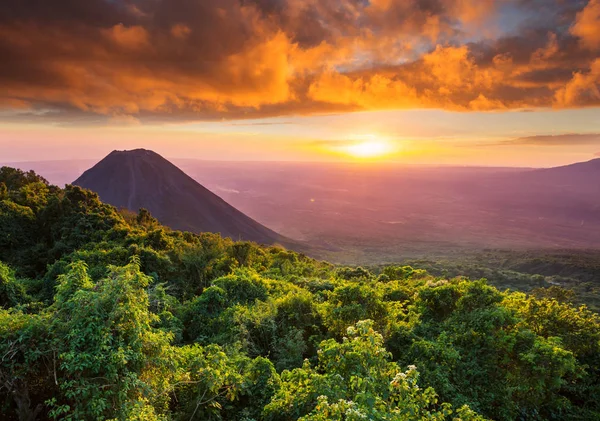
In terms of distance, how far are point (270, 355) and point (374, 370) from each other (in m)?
8.96

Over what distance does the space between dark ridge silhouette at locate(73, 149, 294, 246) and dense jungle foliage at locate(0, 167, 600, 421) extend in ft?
289

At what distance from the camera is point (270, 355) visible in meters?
13.7

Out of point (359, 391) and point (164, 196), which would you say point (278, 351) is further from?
point (164, 196)

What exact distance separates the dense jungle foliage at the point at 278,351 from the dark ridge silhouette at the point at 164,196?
8801cm

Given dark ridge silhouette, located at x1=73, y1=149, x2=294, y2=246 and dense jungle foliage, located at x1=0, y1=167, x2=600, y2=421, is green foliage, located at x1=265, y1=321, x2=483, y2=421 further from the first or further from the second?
dark ridge silhouette, located at x1=73, y1=149, x2=294, y2=246

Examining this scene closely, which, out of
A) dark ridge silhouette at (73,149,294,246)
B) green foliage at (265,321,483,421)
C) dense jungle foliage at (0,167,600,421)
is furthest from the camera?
dark ridge silhouette at (73,149,294,246)

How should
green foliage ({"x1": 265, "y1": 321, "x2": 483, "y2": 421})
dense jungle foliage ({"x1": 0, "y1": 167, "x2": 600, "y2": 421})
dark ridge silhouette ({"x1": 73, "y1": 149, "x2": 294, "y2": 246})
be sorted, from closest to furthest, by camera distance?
green foliage ({"x1": 265, "y1": 321, "x2": 483, "y2": 421}), dense jungle foliage ({"x1": 0, "y1": 167, "x2": 600, "y2": 421}), dark ridge silhouette ({"x1": 73, "y1": 149, "x2": 294, "y2": 246})

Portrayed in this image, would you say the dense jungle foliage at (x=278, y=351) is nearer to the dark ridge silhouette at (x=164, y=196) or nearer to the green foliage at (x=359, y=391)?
the green foliage at (x=359, y=391)

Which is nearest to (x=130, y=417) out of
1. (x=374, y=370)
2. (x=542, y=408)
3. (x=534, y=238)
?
(x=374, y=370)

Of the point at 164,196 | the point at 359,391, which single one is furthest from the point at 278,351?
the point at 164,196

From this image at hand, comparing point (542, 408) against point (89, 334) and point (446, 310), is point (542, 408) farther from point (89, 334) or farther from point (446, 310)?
point (89, 334)

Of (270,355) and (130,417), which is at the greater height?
(130,417)

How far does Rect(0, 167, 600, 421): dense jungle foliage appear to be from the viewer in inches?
229

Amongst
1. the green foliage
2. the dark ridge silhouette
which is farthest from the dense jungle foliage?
the dark ridge silhouette
